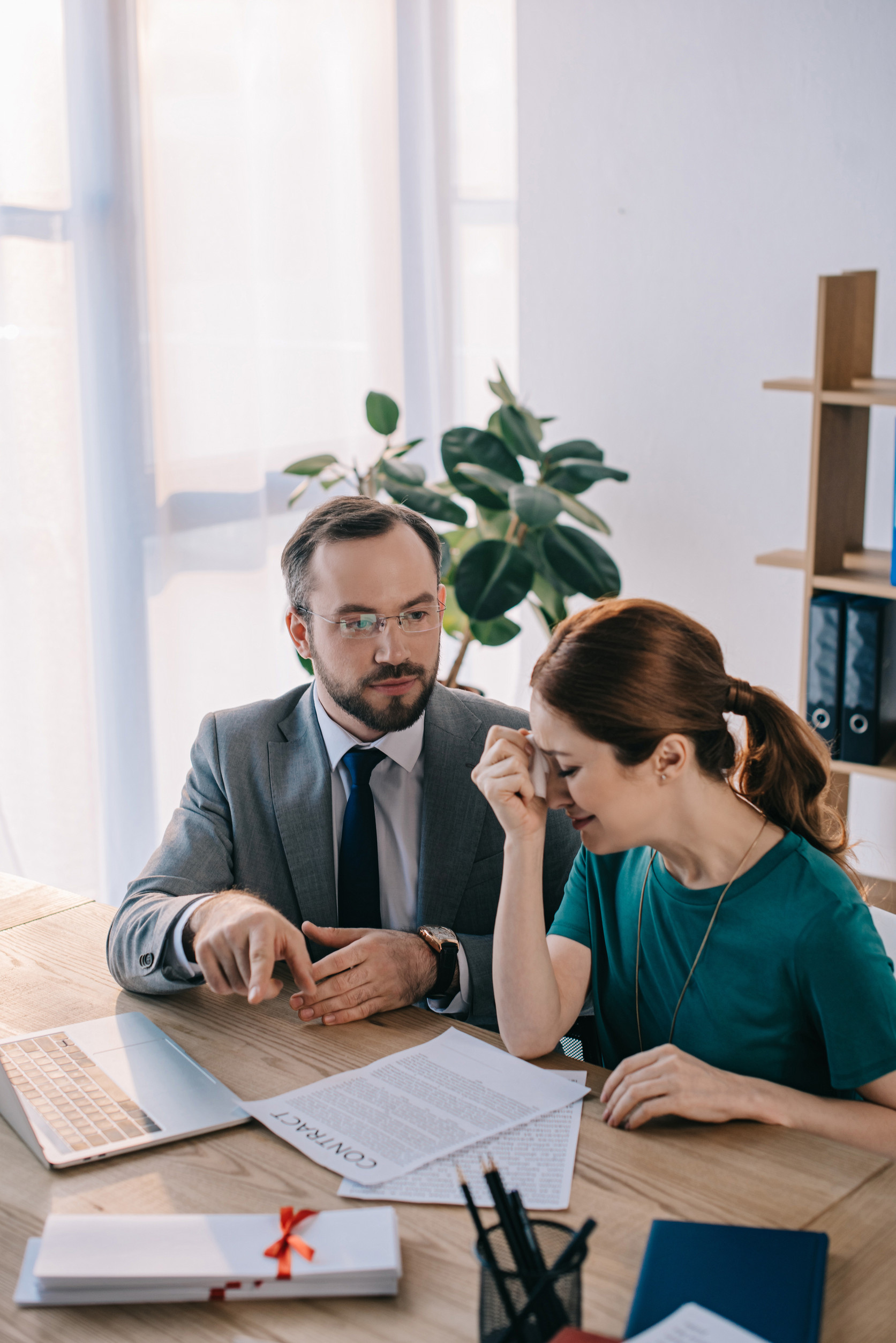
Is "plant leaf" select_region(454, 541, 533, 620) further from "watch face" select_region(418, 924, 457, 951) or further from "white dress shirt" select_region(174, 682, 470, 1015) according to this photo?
"watch face" select_region(418, 924, 457, 951)

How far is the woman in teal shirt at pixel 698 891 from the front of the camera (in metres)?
1.22

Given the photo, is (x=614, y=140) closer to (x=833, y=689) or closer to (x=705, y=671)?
(x=833, y=689)

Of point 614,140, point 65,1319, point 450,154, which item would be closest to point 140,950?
point 65,1319

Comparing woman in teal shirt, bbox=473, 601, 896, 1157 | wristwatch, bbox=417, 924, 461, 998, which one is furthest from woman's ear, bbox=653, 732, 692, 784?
wristwatch, bbox=417, 924, 461, 998

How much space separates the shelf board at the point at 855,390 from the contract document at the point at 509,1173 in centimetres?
169

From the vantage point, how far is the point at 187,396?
299cm

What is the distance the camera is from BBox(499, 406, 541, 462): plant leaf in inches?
110

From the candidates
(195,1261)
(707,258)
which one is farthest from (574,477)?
(195,1261)

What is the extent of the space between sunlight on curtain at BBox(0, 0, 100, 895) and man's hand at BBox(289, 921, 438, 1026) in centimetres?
154

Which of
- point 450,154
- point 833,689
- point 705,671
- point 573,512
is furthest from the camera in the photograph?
point 450,154

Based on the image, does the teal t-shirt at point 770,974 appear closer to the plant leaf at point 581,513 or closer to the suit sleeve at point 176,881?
the suit sleeve at point 176,881

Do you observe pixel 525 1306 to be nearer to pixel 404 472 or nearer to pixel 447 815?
pixel 447 815

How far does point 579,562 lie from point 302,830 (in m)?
1.28

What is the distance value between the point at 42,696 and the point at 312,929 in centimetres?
157
